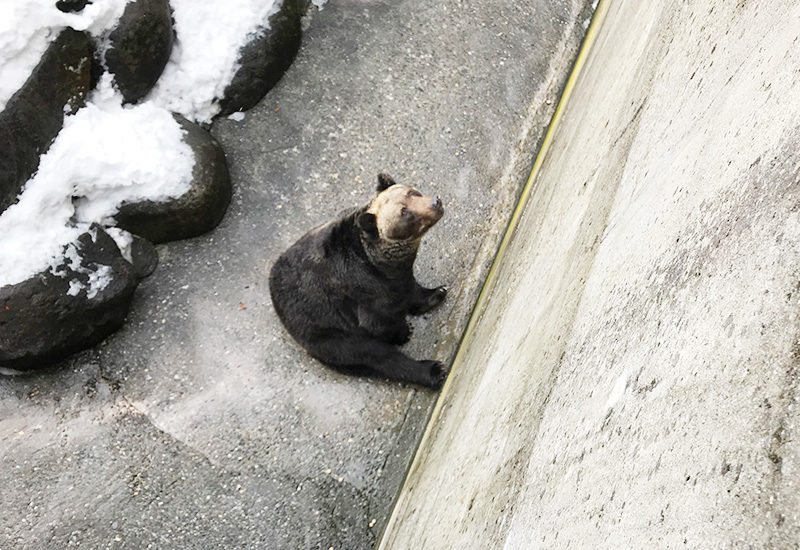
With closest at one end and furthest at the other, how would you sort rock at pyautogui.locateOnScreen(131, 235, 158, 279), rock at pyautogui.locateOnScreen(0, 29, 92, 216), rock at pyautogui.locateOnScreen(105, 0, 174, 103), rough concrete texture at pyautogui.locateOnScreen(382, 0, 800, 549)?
rough concrete texture at pyautogui.locateOnScreen(382, 0, 800, 549)
rock at pyautogui.locateOnScreen(0, 29, 92, 216)
rock at pyautogui.locateOnScreen(105, 0, 174, 103)
rock at pyautogui.locateOnScreen(131, 235, 158, 279)

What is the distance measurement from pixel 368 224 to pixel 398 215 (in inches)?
7.1

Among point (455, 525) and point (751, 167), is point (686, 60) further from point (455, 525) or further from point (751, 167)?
point (455, 525)

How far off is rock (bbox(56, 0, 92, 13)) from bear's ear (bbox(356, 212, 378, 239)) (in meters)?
1.89

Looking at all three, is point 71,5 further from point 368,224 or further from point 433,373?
point 433,373

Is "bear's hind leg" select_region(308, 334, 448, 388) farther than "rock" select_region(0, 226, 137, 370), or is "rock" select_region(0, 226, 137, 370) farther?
"bear's hind leg" select_region(308, 334, 448, 388)

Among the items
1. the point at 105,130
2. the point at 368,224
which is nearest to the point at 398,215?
the point at 368,224

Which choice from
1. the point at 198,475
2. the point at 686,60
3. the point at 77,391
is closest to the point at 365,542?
the point at 198,475

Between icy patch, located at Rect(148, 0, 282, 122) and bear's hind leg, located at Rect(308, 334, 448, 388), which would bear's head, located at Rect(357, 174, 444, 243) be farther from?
icy patch, located at Rect(148, 0, 282, 122)

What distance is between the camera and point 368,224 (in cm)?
337

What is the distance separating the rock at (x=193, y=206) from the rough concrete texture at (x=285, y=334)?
4.7 inches

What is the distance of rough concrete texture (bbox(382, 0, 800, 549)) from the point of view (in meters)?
1.09

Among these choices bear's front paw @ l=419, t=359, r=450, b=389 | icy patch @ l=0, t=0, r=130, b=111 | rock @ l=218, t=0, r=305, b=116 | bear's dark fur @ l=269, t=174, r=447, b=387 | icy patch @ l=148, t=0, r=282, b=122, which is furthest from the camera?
rock @ l=218, t=0, r=305, b=116

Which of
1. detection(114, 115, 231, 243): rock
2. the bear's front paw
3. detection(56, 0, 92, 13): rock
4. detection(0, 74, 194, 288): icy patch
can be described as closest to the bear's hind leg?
the bear's front paw

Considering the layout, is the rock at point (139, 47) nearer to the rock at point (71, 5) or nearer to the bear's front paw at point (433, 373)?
the rock at point (71, 5)
